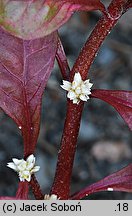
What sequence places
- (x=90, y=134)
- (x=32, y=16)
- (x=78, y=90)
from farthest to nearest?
(x=90, y=134) → (x=78, y=90) → (x=32, y=16)

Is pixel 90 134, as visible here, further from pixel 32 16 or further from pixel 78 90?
pixel 32 16

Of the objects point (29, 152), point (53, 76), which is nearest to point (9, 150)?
point (53, 76)

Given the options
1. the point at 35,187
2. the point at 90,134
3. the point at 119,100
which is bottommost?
the point at 35,187

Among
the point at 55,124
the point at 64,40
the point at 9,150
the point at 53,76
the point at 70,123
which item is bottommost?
the point at 70,123

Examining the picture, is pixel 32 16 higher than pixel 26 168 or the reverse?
higher

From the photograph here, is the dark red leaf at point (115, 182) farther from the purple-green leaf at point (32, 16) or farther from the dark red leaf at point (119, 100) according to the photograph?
the purple-green leaf at point (32, 16)

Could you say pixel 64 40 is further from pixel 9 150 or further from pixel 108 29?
pixel 108 29

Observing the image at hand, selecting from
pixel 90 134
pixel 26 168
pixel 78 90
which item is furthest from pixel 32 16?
pixel 90 134
